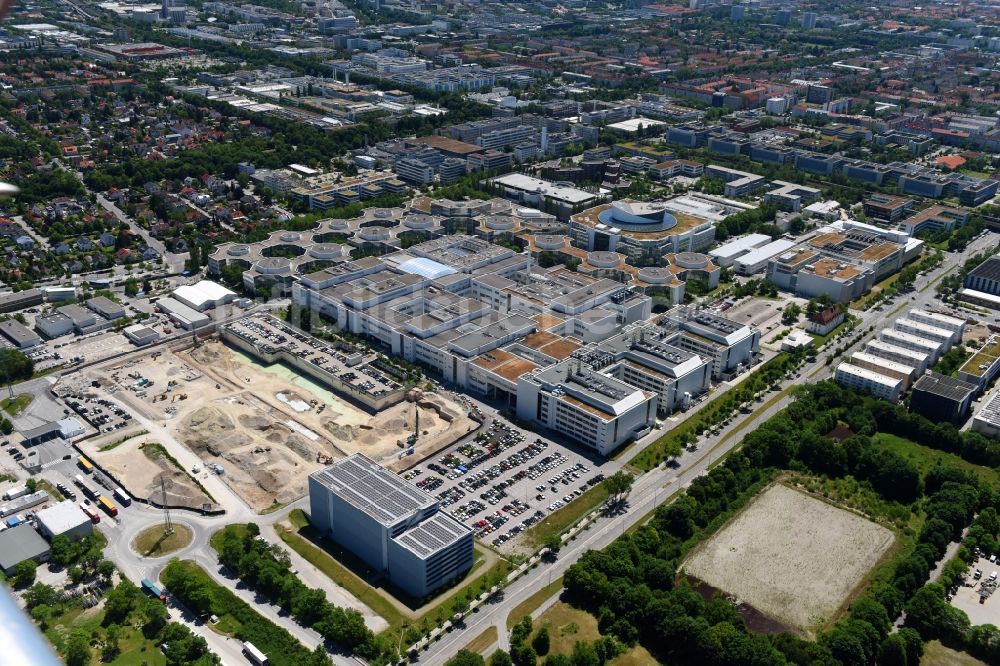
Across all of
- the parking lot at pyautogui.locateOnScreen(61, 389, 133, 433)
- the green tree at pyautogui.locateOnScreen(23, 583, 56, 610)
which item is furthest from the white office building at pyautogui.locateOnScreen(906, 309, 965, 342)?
the green tree at pyautogui.locateOnScreen(23, 583, 56, 610)

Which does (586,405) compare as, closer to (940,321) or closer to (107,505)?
(107,505)

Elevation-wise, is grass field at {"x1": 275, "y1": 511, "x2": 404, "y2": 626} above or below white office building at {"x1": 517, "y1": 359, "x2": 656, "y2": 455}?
below

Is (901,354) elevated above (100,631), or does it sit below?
above

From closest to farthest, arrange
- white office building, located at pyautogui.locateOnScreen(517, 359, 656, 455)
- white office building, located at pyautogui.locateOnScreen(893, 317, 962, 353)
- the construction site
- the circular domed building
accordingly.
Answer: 1. the construction site
2. white office building, located at pyautogui.locateOnScreen(517, 359, 656, 455)
3. white office building, located at pyautogui.locateOnScreen(893, 317, 962, 353)
4. the circular domed building

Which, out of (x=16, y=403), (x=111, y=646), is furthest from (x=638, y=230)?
(x=111, y=646)

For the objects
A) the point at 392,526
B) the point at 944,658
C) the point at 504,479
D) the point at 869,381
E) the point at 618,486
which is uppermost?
the point at 392,526

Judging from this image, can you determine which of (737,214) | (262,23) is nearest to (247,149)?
(737,214)

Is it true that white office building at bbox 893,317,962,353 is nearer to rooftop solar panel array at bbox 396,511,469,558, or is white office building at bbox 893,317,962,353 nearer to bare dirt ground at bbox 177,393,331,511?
rooftop solar panel array at bbox 396,511,469,558
